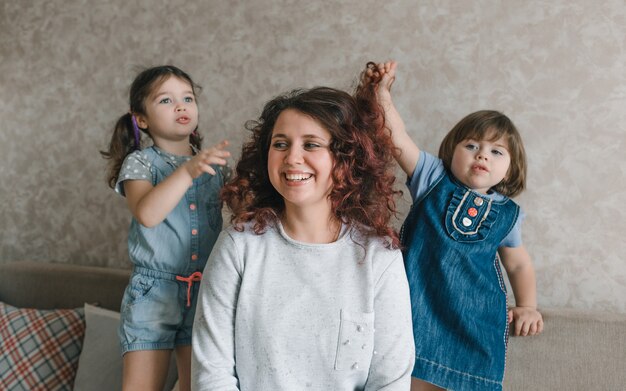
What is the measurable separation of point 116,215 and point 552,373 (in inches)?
69.0

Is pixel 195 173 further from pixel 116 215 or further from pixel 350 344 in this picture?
pixel 116 215

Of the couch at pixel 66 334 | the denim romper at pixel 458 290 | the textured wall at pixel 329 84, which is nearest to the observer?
the denim romper at pixel 458 290

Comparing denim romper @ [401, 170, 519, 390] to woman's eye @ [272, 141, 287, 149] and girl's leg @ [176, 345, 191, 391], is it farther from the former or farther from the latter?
girl's leg @ [176, 345, 191, 391]

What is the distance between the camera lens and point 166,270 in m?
1.58

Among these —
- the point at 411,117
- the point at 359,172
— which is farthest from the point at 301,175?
the point at 411,117

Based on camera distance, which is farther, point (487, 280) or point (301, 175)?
point (487, 280)

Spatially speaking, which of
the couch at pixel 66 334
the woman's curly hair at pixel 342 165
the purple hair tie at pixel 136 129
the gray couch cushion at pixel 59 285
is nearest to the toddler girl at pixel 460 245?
the woman's curly hair at pixel 342 165

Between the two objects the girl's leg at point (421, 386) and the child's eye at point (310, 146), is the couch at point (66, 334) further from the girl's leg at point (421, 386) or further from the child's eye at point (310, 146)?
the child's eye at point (310, 146)

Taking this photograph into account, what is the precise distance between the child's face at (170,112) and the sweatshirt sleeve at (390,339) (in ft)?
2.36

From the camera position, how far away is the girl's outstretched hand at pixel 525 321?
164 cm

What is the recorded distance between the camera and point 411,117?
1949 millimetres

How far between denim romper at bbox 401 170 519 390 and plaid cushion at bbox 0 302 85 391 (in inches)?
51.5

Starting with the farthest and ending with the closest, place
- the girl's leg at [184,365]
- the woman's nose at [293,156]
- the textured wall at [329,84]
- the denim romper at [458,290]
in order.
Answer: the textured wall at [329,84] < the girl's leg at [184,365] < the denim romper at [458,290] < the woman's nose at [293,156]

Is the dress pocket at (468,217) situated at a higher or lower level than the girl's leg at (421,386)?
higher
